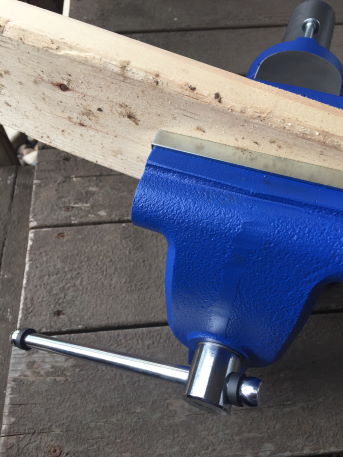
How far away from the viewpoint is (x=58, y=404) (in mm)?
709

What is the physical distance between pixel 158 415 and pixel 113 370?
9 cm

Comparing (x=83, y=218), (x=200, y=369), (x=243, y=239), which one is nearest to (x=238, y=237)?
(x=243, y=239)

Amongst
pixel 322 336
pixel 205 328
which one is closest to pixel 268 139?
pixel 205 328

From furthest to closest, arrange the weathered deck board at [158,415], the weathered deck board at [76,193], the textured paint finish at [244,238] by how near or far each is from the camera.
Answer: the weathered deck board at [76,193] < the weathered deck board at [158,415] < the textured paint finish at [244,238]

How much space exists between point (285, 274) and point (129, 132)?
0.77 ft

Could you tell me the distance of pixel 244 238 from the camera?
0.48 meters

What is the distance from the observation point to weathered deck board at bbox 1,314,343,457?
679mm

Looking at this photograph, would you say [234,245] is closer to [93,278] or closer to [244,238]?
[244,238]

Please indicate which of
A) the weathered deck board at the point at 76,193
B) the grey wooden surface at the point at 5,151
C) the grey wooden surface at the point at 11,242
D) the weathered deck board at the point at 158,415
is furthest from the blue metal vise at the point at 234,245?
the grey wooden surface at the point at 5,151

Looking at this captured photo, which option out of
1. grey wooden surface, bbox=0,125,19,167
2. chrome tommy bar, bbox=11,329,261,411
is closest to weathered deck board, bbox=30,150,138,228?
grey wooden surface, bbox=0,125,19,167

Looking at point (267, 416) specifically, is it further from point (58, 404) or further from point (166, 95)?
point (166, 95)

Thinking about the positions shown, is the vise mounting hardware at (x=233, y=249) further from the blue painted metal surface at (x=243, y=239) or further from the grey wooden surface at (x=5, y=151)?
the grey wooden surface at (x=5, y=151)

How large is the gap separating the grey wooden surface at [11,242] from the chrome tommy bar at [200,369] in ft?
1.29

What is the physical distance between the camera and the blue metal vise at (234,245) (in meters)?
0.47
